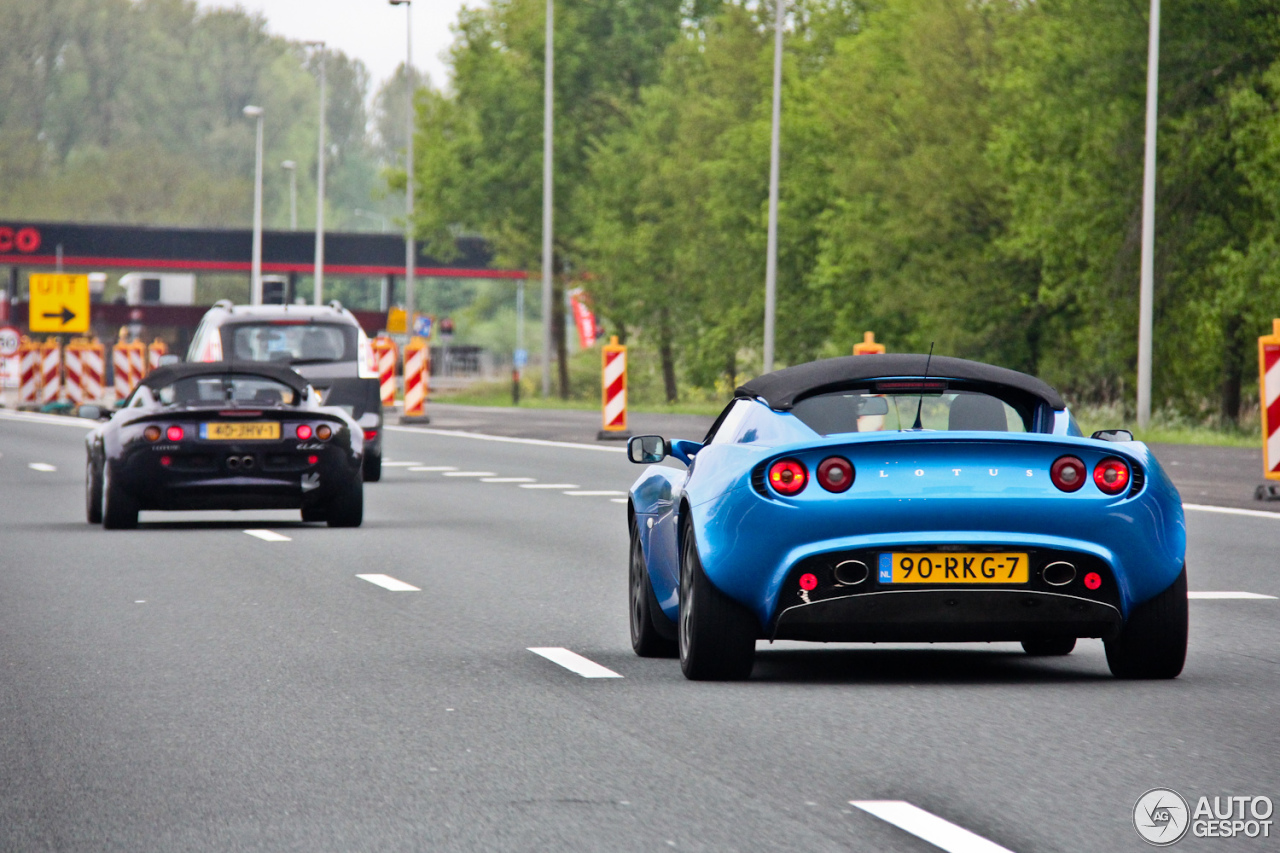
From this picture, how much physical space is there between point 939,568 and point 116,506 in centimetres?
980

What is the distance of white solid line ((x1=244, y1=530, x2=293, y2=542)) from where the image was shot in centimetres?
1591

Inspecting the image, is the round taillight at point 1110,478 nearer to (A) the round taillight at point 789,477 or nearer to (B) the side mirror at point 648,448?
(A) the round taillight at point 789,477

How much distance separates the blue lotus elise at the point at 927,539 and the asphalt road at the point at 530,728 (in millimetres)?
279

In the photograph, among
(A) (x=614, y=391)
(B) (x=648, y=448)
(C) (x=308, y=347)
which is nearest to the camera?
(B) (x=648, y=448)

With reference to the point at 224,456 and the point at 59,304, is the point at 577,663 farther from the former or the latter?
the point at 59,304

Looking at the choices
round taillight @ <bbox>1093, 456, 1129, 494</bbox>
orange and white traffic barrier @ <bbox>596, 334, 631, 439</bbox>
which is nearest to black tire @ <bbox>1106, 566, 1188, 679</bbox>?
round taillight @ <bbox>1093, 456, 1129, 494</bbox>

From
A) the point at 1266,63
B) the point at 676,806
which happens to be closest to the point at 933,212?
the point at 1266,63

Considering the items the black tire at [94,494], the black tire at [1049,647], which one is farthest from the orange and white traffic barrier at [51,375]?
the black tire at [1049,647]

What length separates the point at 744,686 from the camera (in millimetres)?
8320

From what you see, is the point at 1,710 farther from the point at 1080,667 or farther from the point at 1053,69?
the point at 1053,69

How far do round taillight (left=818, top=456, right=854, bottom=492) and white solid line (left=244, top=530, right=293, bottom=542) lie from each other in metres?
8.53

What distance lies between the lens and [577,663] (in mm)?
9102

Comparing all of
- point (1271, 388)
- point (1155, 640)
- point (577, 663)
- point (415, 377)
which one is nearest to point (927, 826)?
point (1155, 640)

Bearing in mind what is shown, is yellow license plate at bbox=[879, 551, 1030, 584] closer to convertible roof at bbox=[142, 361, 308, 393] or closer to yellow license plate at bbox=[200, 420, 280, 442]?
yellow license plate at bbox=[200, 420, 280, 442]
